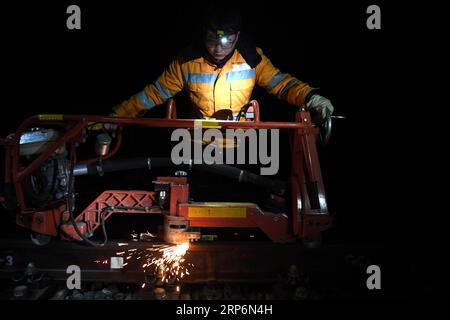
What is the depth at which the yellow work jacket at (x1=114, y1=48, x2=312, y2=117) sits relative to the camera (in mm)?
5020

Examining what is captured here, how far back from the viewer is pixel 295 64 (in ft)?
22.2

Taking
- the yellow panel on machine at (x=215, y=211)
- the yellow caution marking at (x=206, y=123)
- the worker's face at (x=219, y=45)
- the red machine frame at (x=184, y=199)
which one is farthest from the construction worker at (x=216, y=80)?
the yellow panel on machine at (x=215, y=211)

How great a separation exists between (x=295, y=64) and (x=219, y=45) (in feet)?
7.76

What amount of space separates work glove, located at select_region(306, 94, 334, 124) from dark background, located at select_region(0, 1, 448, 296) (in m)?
1.94

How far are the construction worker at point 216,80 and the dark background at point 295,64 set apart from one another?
1.33 m

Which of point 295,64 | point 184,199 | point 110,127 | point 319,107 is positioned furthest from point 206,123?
point 295,64

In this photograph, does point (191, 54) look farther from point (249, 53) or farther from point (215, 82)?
point (249, 53)

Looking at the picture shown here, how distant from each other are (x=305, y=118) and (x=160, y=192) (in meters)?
1.58

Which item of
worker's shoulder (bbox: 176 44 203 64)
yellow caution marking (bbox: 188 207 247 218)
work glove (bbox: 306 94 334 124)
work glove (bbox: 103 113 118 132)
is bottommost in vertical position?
yellow caution marking (bbox: 188 207 247 218)

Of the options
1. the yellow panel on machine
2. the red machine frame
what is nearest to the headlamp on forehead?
the red machine frame

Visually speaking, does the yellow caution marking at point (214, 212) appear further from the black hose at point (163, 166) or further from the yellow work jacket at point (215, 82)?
the yellow work jacket at point (215, 82)

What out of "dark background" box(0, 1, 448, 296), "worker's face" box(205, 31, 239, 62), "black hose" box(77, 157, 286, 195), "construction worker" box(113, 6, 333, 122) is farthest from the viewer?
"dark background" box(0, 1, 448, 296)

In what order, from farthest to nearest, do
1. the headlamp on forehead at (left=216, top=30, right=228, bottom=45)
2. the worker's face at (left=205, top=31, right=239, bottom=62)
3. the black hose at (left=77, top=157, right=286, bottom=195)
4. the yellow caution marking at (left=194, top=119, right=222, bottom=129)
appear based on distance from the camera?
the worker's face at (left=205, top=31, right=239, bottom=62) < the headlamp on forehead at (left=216, top=30, right=228, bottom=45) < the black hose at (left=77, top=157, right=286, bottom=195) < the yellow caution marking at (left=194, top=119, right=222, bottom=129)

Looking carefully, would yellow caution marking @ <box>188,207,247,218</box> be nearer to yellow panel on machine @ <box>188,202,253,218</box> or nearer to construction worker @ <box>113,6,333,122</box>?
yellow panel on machine @ <box>188,202,253,218</box>
